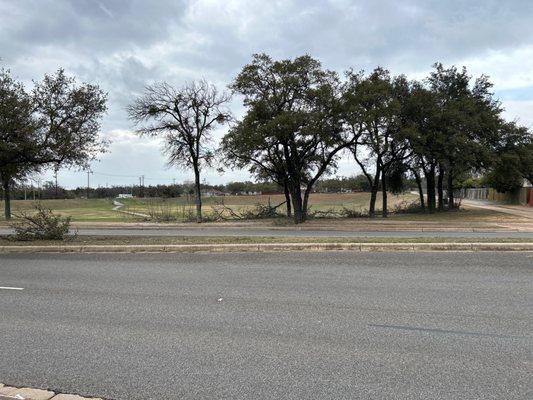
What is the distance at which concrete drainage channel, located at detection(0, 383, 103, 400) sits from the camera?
13.4 feet

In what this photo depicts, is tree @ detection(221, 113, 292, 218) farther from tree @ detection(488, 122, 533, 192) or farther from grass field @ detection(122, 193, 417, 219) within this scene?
tree @ detection(488, 122, 533, 192)

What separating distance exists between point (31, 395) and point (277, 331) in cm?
280

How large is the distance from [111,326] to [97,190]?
5768 inches

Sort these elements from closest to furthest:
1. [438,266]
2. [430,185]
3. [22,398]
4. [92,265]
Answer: [22,398], [438,266], [92,265], [430,185]

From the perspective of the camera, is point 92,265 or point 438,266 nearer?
point 438,266

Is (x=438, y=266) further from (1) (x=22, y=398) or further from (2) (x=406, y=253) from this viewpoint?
(1) (x=22, y=398)

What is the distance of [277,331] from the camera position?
5.91 meters

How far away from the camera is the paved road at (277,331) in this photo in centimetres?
436

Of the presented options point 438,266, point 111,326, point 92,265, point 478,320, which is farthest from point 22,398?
point 438,266

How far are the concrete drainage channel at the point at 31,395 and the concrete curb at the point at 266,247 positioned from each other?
29.2 feet

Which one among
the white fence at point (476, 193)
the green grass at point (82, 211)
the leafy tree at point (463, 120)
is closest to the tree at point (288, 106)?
the leafy tree at point (463, 120)

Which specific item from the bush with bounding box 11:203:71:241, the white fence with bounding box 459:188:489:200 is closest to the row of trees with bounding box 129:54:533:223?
the bush with bounding box 11:203:71:241

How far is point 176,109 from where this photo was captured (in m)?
30.5

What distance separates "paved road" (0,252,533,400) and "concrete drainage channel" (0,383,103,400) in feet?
0.50
